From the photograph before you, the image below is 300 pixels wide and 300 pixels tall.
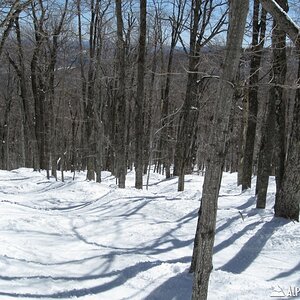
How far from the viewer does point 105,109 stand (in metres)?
32.1

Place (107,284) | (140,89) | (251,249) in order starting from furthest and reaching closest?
(140,89)
(251,249)
(107,284)

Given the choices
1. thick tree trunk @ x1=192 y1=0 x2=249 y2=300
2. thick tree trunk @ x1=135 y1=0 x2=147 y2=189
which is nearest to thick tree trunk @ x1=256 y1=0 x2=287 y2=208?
thick tree trunk @ x1=192 y1=0 x2=249 y2=300

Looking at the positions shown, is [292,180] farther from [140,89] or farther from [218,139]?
[140,89]

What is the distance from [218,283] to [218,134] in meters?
2.02

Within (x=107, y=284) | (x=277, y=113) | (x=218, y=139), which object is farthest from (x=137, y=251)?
(x=277, y=113)

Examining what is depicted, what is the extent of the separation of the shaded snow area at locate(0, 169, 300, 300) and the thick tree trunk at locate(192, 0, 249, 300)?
34.8 inches

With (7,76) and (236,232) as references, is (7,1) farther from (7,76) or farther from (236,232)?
(7,76)

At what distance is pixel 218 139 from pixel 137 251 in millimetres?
3325

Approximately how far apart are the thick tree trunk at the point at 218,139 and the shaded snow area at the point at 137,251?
89 cm

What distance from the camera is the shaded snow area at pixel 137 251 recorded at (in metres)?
4.71

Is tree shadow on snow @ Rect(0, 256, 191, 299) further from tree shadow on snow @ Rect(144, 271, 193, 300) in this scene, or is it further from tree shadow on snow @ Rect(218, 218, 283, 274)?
tree shadow on snow @ Rect(218, 218, 283, 274)

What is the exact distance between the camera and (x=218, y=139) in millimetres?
3770

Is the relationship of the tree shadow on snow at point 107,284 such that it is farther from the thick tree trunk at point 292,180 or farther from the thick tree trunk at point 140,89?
the thick tree trunk at point 140,89

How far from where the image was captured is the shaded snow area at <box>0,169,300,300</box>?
4711 millimetres
